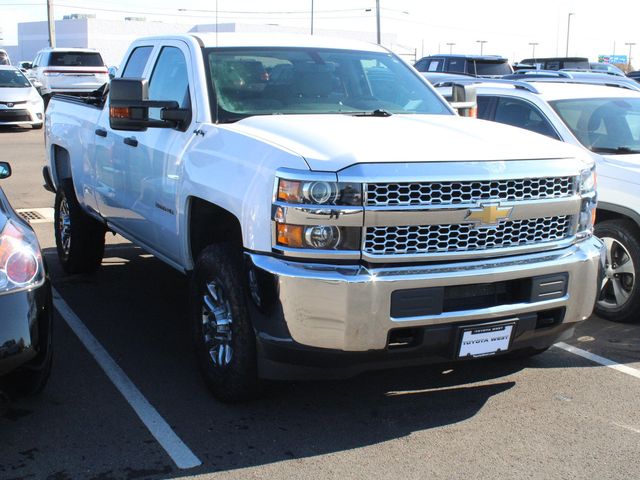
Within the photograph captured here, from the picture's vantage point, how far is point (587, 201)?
178 inches

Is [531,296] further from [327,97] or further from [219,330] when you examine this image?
[327,97]

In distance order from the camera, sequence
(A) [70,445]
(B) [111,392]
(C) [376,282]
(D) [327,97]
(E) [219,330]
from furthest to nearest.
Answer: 1. (D) [327,97]
2. (B) [111,392]
3. (E) [219,330]
4. (A) [70,445]
5. (C) [376,282]

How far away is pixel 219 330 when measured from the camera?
4.47 metres

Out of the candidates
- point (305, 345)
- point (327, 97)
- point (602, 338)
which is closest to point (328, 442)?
point (305, 345)

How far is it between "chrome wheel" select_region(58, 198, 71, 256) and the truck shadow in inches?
51.7

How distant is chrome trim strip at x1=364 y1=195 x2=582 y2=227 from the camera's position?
3842mm

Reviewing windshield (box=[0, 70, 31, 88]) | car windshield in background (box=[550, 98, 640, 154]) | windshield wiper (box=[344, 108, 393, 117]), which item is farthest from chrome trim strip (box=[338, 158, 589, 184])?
windshield (box=[0, 70, 31, 88])

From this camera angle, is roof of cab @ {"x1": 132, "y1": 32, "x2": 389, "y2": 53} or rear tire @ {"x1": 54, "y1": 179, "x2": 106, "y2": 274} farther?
Answer: rear tire @ {"x1": 54, "y1": 179, "x2": 106, "y2": 274}

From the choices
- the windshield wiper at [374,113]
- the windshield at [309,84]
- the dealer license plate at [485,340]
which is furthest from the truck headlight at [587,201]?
the windshield at [309,84]

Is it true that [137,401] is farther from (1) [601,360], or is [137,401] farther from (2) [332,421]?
(1) [601,360]

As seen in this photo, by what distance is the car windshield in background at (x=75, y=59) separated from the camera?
27062 millimetres

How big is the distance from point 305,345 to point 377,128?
1.38 m

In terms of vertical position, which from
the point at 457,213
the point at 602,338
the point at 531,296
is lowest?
the point at 602,338

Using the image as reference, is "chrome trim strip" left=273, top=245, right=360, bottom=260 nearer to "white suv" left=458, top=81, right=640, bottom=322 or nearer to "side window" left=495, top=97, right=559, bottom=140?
"white suv" left=458, top=81, right=640, bottom=322
